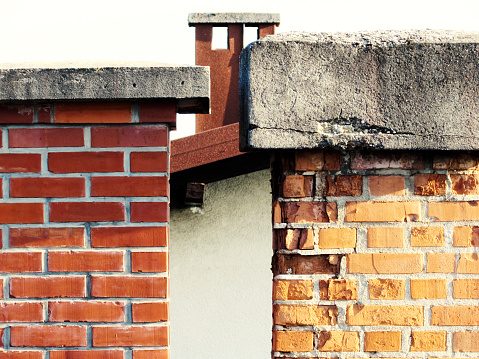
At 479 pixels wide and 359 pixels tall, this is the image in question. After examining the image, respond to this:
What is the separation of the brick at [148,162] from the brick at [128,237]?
171 millimetres

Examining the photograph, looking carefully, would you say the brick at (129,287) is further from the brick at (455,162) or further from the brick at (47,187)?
the brick at (455,162)

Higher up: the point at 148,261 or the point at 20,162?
the point at 20,162

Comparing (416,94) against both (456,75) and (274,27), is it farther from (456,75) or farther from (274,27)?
(274,27)

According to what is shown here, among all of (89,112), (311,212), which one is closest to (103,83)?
(89,112)

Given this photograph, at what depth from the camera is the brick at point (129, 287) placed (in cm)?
156

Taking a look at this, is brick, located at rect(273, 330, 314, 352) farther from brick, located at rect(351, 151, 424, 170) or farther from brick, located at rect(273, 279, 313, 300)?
brick, located at rect(351, 151, 424, 170)

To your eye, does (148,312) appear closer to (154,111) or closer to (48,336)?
(48,336)

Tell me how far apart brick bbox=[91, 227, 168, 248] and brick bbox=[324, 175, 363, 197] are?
19.1 inches

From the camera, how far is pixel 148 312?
1562mm

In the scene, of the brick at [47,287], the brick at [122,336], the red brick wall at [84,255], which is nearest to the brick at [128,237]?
the red brick wall at [84,255]

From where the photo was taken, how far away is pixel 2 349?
1.56 meters

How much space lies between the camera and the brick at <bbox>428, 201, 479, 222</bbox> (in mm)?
1506

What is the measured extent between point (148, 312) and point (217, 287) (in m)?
3.71

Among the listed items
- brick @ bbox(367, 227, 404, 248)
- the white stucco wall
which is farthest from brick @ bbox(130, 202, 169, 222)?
the white stucco wall
